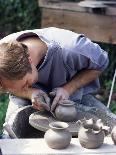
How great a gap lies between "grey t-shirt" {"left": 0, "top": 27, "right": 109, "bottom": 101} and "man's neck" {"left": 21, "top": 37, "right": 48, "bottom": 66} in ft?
0.11

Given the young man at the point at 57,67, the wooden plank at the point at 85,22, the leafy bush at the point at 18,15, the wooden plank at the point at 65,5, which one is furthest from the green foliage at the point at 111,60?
the young man at the point at 57,67

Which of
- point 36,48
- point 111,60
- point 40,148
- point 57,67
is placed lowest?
point 111,60

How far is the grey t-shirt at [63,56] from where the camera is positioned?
11.9 ft

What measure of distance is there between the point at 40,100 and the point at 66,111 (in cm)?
22

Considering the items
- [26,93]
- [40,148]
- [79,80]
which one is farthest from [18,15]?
→ [40,148]

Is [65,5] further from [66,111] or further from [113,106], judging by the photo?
[66,111]

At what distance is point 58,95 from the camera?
3553 millimetres

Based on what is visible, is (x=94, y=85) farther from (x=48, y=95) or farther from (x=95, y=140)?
(x=95, y=140)

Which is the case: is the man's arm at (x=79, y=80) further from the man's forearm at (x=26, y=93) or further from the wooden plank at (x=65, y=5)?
the wooden plank at (x=65, y=5)

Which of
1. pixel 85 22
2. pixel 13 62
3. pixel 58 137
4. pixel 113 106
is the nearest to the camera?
pixel 58 137

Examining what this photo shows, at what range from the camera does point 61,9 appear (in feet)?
19.8

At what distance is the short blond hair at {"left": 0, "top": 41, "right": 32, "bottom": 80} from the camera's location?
3.07 meters

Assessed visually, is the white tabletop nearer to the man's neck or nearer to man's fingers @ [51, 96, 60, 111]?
man's fingers @ [51, 96, 60, 111]

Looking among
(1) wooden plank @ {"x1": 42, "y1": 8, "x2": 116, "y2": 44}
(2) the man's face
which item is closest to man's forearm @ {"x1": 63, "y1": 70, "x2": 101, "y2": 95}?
(2) the man's face
